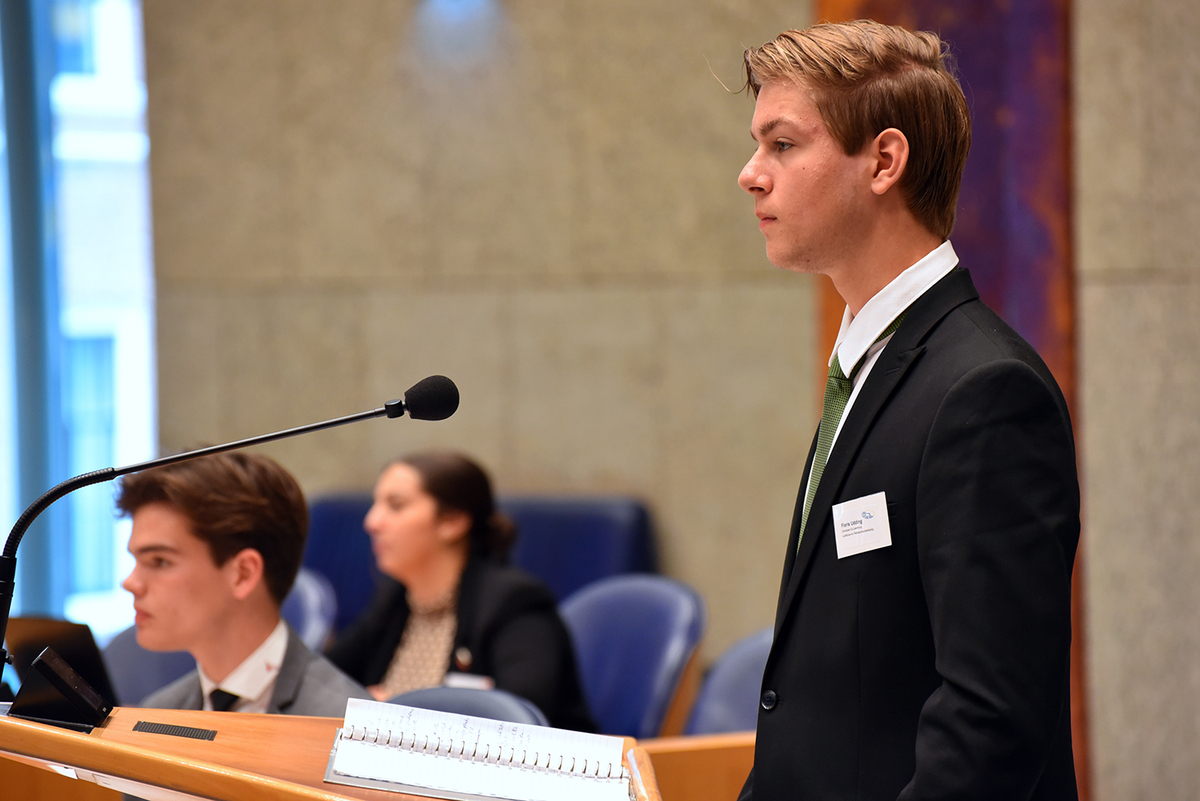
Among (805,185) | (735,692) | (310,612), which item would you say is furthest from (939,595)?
(310,612)

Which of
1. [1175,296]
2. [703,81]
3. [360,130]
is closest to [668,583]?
[1175,296]

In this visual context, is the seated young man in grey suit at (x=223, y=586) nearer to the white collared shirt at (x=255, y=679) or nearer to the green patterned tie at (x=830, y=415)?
the white collared shirt at (x=255, y=679)

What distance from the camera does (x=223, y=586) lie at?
73.9 inches

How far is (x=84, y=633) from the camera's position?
5.26 ft

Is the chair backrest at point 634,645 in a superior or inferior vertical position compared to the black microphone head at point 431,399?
inferior

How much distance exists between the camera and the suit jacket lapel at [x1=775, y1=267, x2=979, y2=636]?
1.30 meters

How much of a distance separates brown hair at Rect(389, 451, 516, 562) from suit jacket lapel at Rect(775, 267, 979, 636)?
2065 millimetres

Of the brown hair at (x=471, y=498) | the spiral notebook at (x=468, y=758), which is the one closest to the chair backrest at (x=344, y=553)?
the brown hair at (x=471, y=498)

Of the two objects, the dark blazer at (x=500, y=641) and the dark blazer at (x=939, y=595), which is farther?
the dark blazer at (x=500, y=641)

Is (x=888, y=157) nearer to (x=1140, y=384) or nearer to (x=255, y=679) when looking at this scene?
(x=255, y=679)

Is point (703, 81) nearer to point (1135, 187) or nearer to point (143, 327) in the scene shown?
point (1135, 187)

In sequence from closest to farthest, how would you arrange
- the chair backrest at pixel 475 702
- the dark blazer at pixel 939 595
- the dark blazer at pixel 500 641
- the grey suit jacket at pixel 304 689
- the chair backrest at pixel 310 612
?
the dark blazer at pixel 939 595, the grey suit jacket at pixel 304 689, the chair backrest at pixel 475 702, the dark blazer at pixel 500 641, the chair backrest at pixel 310 612

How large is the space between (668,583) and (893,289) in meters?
2.06

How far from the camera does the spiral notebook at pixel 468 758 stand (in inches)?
48.1
